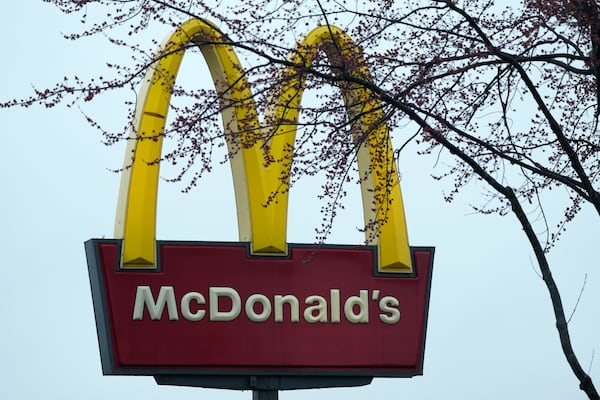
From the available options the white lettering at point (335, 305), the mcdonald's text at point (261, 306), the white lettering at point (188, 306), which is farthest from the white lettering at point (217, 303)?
the white lettering at point (335, 305)

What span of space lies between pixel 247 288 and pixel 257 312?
33 cm

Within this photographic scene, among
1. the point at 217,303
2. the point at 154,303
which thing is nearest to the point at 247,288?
the point at 217,303

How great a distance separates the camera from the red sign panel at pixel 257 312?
13.5 m

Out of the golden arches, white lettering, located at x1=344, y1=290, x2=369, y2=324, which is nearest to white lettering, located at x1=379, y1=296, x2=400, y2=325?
white lettering, located at x1=344, y1=290, x2=369, y2=324

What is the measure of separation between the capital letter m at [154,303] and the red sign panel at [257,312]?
0.01 metres

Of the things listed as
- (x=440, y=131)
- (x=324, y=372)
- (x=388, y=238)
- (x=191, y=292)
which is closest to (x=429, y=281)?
(x=388, y=238)

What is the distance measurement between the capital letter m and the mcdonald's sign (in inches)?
0.5

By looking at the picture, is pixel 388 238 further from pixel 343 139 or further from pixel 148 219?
pixel 343 139

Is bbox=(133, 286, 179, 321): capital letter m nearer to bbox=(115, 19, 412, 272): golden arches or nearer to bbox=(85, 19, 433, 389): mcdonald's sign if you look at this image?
bbox=(85, 19, 433, 389): mcdonald's sign

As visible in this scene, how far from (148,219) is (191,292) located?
108 cm

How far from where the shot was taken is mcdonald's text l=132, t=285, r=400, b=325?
537 inches

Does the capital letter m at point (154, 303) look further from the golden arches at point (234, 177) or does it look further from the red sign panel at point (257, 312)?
the golden arches at point (234, 177)

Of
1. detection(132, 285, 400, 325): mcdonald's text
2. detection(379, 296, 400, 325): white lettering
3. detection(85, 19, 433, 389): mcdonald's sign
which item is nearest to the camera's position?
detection(85, 19, 433, 389): mcdonald's sign

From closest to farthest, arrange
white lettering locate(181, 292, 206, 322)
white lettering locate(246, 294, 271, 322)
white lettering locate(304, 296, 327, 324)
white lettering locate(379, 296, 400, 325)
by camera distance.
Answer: white lettering locate(181, 292, 206, 322)
white lettering locate(246, 294, 271, 322)
white lettering locate(304, 296, 327, 324)
white lettering locate(379, 296, 400, 325)
